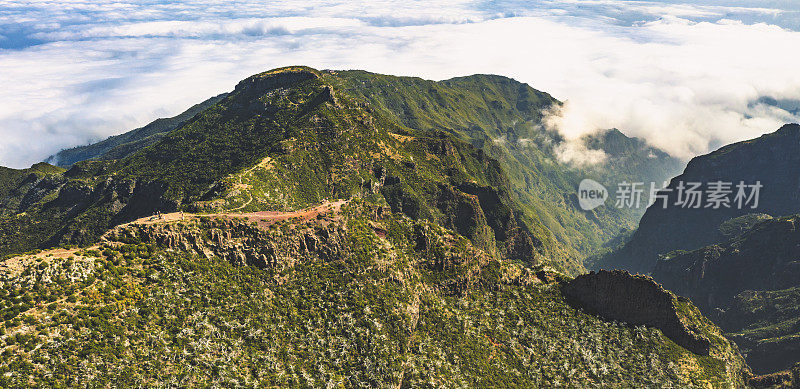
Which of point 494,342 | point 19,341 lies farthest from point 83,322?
point 494,342

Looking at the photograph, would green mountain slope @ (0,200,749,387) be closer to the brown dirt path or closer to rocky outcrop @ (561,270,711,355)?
rocky outcrop @ (561,270,711,355)

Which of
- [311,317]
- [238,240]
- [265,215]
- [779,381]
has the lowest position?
[779,381]

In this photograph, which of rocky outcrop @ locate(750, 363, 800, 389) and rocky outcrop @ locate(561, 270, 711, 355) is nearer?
rocky outcrop @ locate(561, 270, 711, 355)

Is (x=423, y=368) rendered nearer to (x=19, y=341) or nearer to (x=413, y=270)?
(x=413, y=270)

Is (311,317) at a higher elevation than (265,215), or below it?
below

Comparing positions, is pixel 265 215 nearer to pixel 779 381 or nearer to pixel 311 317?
pixel 311 317

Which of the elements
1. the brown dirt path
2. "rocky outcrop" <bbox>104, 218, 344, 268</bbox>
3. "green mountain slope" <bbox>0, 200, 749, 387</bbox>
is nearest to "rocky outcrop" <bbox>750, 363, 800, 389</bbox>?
"green mountain slope" <bbox>0, 200, 749, 387</bbox>

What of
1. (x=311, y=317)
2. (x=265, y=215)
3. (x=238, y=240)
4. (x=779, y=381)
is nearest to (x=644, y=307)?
(x=779, y=381)
